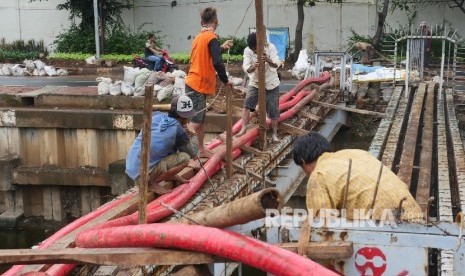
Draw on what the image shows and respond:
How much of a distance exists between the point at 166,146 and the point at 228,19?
20.1 meters

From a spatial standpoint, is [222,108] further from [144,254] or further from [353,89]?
[144,254]

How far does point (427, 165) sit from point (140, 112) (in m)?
7.17

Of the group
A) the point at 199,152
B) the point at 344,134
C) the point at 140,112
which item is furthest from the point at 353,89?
the point at 199,152

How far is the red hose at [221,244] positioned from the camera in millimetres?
3139

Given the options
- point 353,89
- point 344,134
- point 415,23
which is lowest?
point 344,134

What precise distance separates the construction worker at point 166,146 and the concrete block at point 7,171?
7.55 metres

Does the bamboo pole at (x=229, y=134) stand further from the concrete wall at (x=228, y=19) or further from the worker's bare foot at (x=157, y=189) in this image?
the concrete wall at (x=228, y=19)

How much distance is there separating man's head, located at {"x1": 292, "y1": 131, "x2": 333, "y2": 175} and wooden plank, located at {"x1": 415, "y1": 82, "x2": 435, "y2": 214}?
944 millimetres

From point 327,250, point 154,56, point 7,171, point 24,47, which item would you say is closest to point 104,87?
point 154,56

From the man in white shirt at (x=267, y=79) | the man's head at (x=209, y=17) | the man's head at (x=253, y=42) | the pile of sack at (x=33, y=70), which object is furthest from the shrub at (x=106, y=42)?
the man's head at (x=209, y=17)

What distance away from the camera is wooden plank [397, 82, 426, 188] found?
6.51 metres

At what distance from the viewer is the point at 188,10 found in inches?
1046
